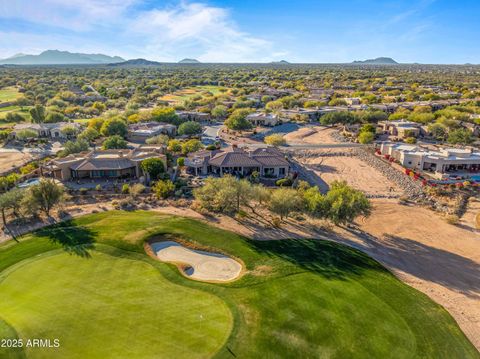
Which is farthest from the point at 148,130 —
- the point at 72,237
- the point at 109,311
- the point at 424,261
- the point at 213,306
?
the point at 424,261

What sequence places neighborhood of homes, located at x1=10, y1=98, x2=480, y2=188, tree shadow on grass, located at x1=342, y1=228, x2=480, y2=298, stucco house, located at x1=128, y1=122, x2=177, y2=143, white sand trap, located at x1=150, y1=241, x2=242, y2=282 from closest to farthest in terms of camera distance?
white sand trap, located at x1=150, y1=241, x2=242, y2=282, tree shadow on grass, located at x1=342, y1=228, x2=480, y2=298, neighborhood of homes, located at x1=10, y1=98, x2=480, y2=188, stucco house, located at x1=128, y1=122, x2=177, y2=143

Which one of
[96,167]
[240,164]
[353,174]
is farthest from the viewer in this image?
[353,174]

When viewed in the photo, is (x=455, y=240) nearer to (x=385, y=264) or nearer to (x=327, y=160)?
(x=385, y=264)

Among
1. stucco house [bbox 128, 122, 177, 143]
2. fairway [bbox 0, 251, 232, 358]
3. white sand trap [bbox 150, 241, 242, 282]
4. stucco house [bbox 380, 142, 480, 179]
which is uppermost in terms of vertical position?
stucco house [bbox 128, 122, 177, 143]

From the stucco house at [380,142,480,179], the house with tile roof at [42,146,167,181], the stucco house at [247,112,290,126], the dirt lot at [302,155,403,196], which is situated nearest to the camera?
the house with tile roof at [42,146,167,181]

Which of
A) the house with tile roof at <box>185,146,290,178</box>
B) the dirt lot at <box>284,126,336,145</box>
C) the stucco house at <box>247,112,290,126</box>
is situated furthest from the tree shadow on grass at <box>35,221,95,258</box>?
the stucco house at <box>247,112,290,126</box>

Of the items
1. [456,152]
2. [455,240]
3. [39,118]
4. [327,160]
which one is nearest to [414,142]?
[456,152]

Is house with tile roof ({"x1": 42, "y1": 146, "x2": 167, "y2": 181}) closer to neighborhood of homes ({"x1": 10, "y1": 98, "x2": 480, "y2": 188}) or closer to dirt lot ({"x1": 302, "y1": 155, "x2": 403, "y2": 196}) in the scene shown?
neighborhood of homes ({"x1": 10, "y1": 98, "x2": 480, "y2": 188})

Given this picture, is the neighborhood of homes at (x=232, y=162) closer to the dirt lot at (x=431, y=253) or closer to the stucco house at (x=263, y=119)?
the dirt lot at (x=431, y=253)

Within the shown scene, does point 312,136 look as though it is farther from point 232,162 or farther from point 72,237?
point 72,237
